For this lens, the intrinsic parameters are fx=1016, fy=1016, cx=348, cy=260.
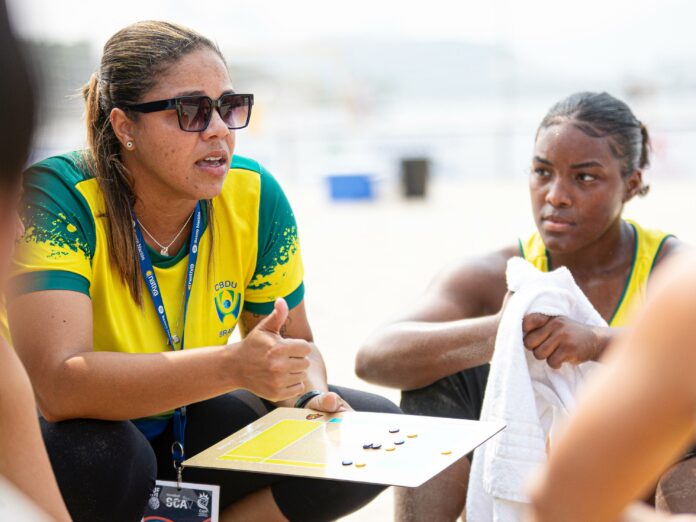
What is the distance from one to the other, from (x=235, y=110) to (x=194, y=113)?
143 mm

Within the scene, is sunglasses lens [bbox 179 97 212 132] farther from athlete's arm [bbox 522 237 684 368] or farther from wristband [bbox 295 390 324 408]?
athlete's arm [bbox 522 237 684 368]

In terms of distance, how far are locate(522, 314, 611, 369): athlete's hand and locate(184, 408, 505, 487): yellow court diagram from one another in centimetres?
29

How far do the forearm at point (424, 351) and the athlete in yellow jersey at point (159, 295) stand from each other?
171mm

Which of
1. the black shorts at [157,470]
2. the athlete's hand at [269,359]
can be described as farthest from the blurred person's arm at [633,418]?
the black shorts at [157,470]

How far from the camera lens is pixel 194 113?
9.18 feet

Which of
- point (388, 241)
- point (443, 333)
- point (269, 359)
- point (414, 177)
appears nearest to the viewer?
point (269, 359)

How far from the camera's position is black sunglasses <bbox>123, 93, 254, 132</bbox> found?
9.10 ft

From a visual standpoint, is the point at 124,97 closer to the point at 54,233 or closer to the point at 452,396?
the point at 54,233

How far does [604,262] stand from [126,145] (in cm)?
159

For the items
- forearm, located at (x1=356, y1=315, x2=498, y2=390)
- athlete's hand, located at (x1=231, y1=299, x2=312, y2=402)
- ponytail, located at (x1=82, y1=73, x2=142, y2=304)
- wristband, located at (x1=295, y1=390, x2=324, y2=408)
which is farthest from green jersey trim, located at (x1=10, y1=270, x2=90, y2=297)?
forearm, located at (x1=356, y1=315, x2=498, y2=390)

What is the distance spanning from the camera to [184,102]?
9.09 feet

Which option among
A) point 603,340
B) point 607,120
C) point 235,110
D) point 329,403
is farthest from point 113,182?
point 607,120

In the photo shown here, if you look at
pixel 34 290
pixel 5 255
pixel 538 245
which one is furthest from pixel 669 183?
pixel 5 255

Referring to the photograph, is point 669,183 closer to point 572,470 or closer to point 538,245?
point 538,245
